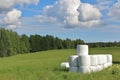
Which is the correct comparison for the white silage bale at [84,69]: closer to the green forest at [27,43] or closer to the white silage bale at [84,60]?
the white silage bale at [84,60]

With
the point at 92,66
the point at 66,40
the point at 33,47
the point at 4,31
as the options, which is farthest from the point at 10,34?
the point at 92,66

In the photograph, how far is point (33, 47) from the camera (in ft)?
497

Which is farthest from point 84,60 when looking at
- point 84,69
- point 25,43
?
point 25,43

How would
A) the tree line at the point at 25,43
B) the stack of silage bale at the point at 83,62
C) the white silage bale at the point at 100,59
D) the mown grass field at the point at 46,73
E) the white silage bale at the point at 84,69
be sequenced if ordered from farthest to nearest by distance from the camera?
the tree line at the point at 25,43 < the white silage bale at the point at 100,59 < the stack of silage bale at the point at 83,62 < the white silage bale at the point at 84,69 < the mown grass field at the point at 46,73

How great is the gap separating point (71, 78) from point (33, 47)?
134908 millimetres

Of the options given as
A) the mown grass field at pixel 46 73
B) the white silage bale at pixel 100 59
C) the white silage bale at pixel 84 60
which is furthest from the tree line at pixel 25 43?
the white silage bale at pixel 84 60

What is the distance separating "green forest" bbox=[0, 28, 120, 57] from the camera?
12712 centimetres

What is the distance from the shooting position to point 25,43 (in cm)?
14238

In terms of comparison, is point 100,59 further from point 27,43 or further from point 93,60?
point 27,43

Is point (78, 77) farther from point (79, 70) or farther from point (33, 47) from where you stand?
point (33, 47)

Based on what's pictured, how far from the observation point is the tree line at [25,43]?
127 m

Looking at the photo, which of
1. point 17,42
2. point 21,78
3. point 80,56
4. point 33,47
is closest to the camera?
point 21,78

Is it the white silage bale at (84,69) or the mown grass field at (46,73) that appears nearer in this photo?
the mown grass field at (46,73)

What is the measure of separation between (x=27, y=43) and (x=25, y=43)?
1.43m
